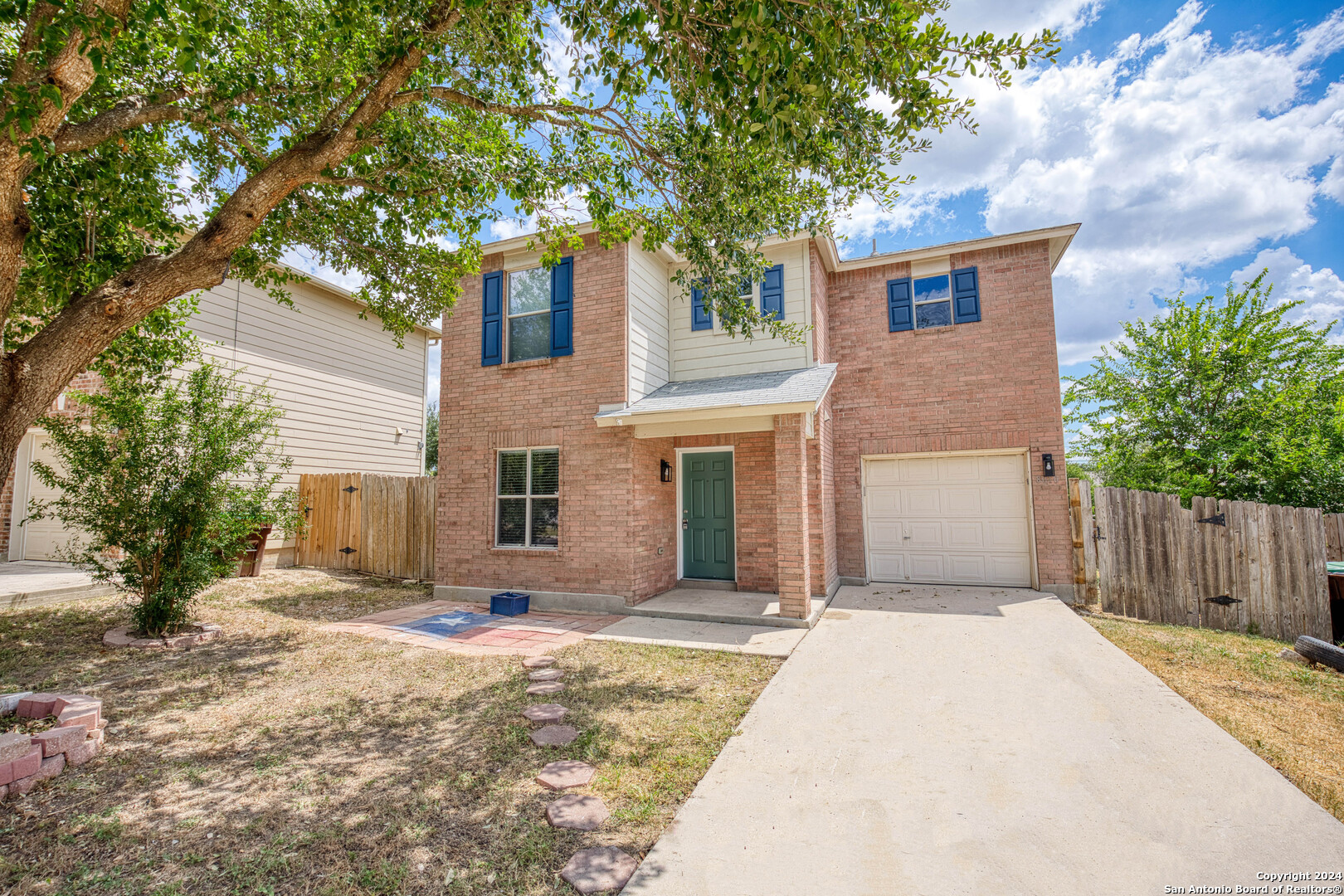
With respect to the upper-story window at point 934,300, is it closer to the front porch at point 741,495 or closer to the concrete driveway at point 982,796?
the front porch at point 741,495

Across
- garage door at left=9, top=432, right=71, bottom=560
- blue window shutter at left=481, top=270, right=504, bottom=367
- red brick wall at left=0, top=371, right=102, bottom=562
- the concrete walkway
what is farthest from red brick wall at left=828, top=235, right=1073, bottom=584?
garage door at left=9, top=432, right=71, bottom=560

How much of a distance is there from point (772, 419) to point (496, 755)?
507cm

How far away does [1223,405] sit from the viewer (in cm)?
1126

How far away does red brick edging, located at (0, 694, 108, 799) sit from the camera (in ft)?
10.0

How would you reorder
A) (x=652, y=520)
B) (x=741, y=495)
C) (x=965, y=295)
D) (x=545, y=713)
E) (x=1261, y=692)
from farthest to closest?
(x=965, y=295)
(x=741, y=495)
(x=652, y=520)
(x=1261, y=692)
(x=545, y=713)

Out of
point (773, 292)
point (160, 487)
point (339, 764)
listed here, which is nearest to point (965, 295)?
point (773, 292)

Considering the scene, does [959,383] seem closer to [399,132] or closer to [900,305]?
[900,305]

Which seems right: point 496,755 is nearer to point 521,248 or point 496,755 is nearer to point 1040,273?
point 521,248

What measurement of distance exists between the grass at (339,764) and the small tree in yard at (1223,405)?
10542 mm

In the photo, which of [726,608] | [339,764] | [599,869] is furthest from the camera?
[726,608]

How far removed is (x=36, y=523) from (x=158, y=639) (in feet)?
21.8

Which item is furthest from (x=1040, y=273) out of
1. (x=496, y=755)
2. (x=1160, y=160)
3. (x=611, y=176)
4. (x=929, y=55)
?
(x=496, y=755)

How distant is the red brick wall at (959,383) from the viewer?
353 inches

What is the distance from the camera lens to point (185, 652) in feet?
19.6
